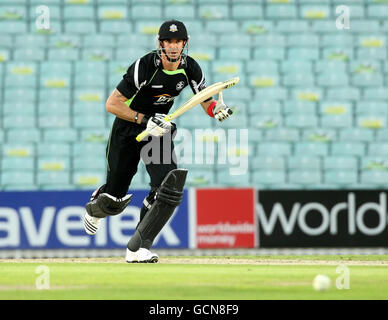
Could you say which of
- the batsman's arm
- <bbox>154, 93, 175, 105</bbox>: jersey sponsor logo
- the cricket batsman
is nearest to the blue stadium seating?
the cricket batsman

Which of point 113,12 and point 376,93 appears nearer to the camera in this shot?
point 376,93

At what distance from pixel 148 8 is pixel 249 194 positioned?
4882 mm

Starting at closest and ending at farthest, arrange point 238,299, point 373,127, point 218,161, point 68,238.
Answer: point 238,299, point 68,238, point 218,161, point 373,127

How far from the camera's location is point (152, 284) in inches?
230

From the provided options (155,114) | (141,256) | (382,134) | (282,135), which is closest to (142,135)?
(155,114)

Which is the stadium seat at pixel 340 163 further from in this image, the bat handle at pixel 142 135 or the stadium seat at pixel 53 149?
the bat handle at pixel 142 135

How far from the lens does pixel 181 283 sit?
5.93 m

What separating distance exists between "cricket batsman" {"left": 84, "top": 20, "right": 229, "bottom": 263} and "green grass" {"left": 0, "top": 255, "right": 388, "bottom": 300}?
1.41 feet

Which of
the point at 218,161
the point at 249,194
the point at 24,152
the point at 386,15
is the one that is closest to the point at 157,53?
the point at 249,194

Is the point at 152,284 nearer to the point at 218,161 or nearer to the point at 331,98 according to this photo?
the point at 218,161

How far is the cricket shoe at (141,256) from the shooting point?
7285 millimetres

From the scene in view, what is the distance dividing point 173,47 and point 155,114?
2.01ft

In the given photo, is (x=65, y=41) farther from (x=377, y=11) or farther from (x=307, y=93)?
(x=377, y=11)

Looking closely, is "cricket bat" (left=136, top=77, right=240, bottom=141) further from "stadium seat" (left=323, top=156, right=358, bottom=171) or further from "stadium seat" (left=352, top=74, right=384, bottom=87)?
"stadium seat" (left=352, top=74, right=384, bottom=87)
